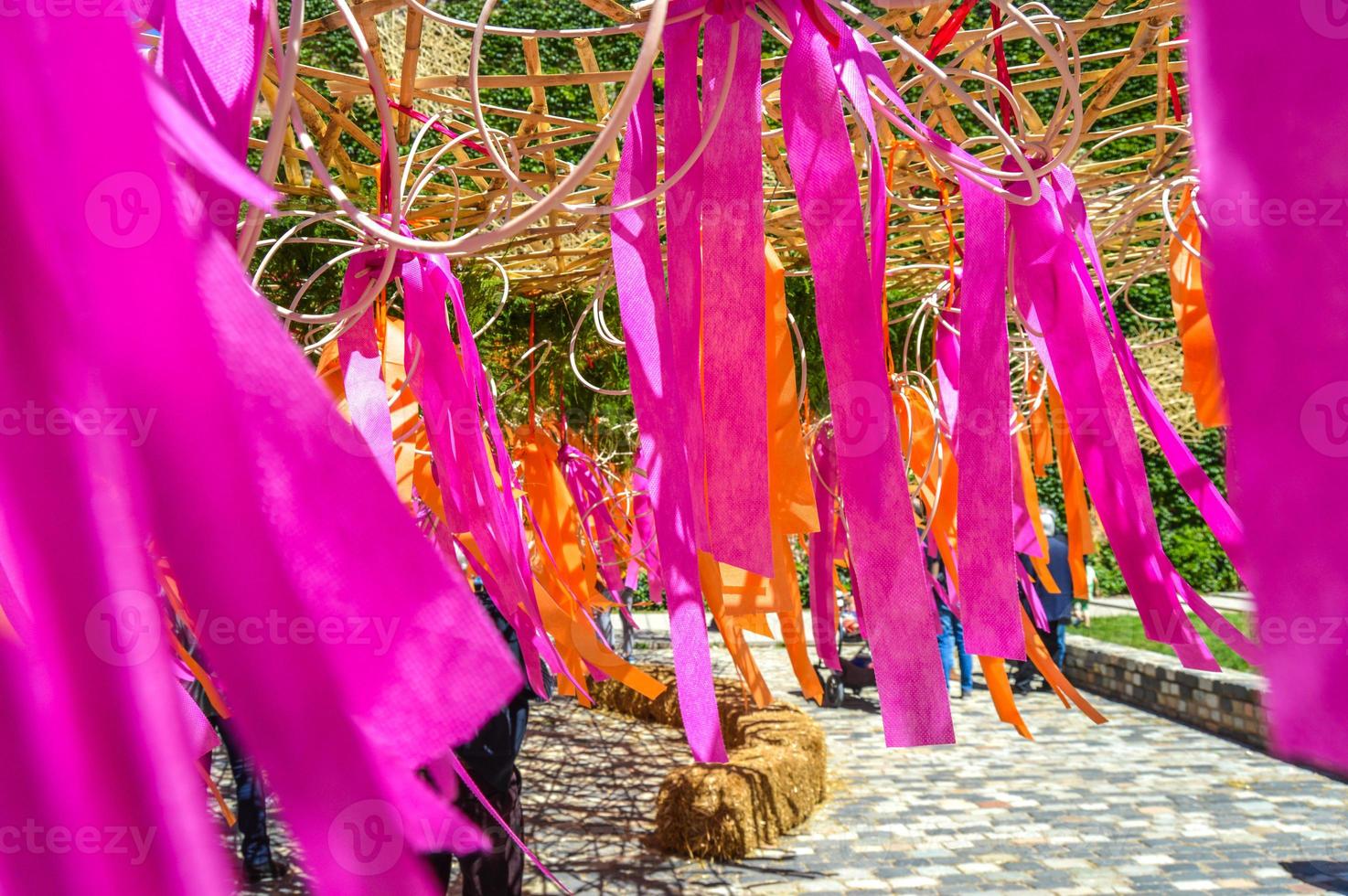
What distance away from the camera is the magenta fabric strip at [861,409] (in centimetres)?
89

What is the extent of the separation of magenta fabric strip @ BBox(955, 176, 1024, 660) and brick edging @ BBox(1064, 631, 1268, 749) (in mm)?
5482

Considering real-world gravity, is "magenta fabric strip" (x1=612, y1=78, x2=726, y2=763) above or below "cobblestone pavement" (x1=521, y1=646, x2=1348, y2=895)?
above

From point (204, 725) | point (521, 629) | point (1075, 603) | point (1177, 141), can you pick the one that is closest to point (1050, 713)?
point (1075, 603)

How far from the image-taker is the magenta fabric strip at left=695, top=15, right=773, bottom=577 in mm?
980

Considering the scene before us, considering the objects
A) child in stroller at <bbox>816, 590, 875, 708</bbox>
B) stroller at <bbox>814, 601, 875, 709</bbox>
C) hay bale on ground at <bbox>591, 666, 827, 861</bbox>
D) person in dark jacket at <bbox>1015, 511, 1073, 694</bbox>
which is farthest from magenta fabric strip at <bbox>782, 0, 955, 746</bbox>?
stroller at <bbox>814, 601, 875, 709</bbox>

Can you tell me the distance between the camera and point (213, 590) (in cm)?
38

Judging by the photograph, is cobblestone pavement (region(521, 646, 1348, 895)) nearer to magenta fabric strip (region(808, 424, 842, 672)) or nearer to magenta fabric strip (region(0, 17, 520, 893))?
magenta fabric strip (region(808, 424, 842, 672))

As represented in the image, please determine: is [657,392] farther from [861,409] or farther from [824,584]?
[824,584]

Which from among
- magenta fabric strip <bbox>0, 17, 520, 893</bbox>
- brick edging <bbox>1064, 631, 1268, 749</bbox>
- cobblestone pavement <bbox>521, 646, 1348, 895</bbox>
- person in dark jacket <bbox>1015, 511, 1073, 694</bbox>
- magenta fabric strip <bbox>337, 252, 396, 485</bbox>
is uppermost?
magenta fabric strip <bbox>337, 252, 396, 485</bbox>

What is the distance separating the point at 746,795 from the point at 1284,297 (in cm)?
505

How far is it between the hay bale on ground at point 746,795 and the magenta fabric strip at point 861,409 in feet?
12.6

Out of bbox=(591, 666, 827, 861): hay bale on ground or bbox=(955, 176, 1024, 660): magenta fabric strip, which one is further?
bbox=(591, 666, 827, 861): hay bale on ground

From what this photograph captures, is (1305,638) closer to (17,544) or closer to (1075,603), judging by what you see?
(17,544)

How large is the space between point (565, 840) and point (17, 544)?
536 centimetres
